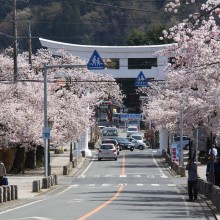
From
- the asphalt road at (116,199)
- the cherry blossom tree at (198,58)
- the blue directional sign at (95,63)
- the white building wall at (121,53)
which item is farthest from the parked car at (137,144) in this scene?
the blue directional sign at (95,63)

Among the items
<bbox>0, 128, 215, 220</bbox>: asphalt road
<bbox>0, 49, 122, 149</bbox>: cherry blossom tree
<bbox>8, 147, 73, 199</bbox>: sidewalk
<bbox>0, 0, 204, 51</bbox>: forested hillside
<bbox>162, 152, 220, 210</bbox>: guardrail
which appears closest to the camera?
<bbox>0, 128, 215, 220</bbox>: asphalt road

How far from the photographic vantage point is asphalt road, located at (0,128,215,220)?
25062 millimetres

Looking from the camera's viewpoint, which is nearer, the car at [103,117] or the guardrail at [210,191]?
the guardrail at [210,191]

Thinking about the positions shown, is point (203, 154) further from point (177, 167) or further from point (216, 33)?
point (216, 33)

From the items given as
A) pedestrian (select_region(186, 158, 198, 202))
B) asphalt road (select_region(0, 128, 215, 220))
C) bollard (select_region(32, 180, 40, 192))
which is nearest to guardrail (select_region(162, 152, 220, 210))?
asphalt road (select_region(0, 128, 215, 220))

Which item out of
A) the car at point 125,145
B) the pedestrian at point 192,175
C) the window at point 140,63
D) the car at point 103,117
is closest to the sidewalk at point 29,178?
the pedestrian at point 192,175

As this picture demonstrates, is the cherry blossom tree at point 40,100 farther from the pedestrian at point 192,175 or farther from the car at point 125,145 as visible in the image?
the car at point 125,145

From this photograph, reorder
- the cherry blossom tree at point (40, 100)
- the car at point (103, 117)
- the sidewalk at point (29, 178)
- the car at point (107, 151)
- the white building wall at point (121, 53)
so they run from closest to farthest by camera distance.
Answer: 1. the sidewalk at point (29, 178)
2. the cherry blossom tree at point (40, 100)
3. the car at point (107, 151)
4. the white building wall at point (121, 53)
5. the car at point (103, 117)

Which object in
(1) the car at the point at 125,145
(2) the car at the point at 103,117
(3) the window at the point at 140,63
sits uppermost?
(3) the window at the point at 140,63

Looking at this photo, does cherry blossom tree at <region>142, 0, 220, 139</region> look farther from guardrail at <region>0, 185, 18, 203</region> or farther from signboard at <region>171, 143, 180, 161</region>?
signboard at <region>171, 143, 180, 161</region>

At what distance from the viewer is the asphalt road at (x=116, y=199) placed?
2506cm

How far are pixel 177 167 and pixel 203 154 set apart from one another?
13.8 meters

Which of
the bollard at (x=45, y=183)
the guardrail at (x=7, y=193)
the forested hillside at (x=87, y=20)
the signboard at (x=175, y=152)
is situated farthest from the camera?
the forested hillside at (x=87, y=20)

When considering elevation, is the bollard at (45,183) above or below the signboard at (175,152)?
below
